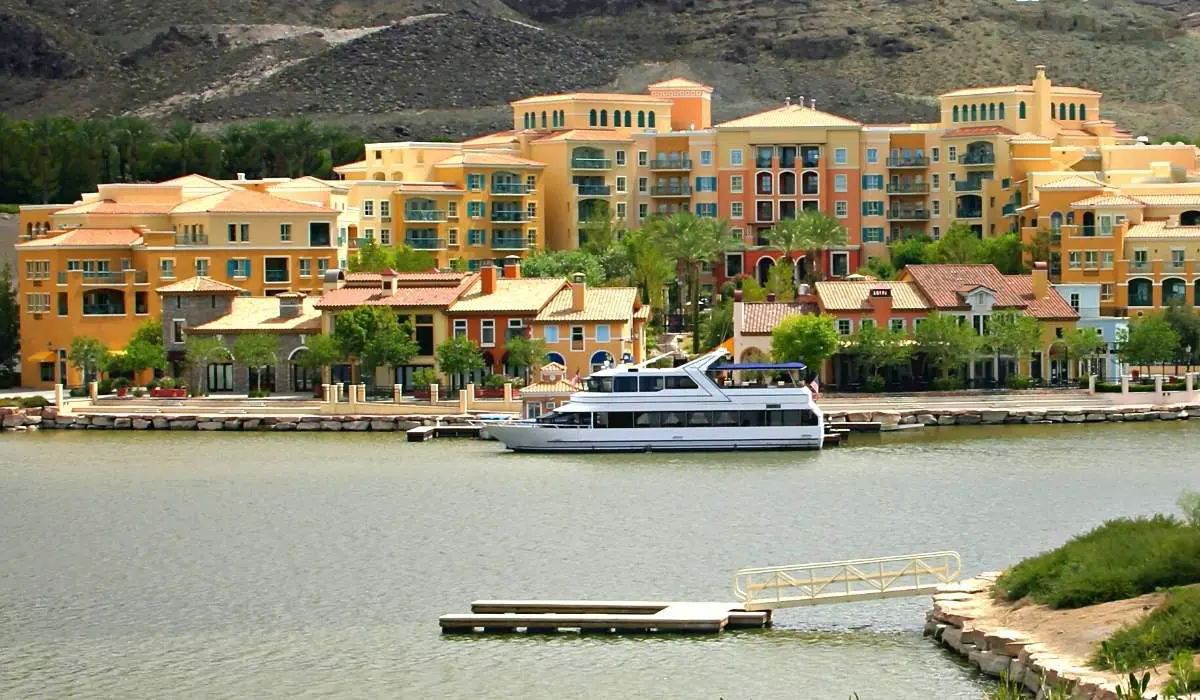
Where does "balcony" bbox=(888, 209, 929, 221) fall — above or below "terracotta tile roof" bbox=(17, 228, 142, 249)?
above

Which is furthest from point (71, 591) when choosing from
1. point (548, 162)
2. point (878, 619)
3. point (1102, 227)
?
point (548, 162)

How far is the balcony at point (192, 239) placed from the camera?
370 ft

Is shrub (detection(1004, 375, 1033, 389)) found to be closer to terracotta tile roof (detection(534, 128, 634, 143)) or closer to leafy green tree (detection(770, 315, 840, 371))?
leafy green tree (detection(770, 315, 840, 371))

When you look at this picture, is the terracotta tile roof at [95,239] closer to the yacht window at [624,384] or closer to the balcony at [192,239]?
the balcony at [192,239]

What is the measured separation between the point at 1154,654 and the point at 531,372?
57232 millimetres

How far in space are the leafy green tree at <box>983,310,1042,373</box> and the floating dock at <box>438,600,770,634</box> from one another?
48.2m

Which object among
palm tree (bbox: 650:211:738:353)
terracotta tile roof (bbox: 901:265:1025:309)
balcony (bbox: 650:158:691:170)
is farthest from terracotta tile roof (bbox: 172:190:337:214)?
terracotta tile roof (bbox: 901:265:1025:309)

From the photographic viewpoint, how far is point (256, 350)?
3912 inches

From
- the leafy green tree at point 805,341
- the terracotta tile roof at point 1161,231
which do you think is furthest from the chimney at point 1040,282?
the leafy green tree at point 805,341

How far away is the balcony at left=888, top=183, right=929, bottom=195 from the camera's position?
130875 mm

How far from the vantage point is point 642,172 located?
13250 centimetres

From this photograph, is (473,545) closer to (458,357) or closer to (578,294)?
(458,357)

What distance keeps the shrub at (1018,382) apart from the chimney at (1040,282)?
5.10 meters

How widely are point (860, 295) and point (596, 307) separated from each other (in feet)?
31.8
